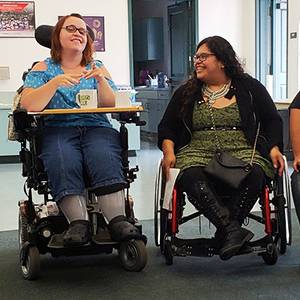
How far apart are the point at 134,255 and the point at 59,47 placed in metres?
0.99

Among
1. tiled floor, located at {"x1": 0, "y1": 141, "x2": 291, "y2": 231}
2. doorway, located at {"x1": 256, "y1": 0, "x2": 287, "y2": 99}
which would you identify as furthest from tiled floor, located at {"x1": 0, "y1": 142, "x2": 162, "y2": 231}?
doorway, located at {"x1": 256, "y1": 0, "x2": 287, "y2": 99}

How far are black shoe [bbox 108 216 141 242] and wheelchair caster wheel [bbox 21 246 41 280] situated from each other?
306mm

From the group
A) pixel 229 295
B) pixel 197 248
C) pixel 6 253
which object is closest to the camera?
pixel 229 295

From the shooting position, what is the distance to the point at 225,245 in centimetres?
212

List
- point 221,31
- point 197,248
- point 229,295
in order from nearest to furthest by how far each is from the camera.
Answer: point 229,295 → point 197,248 → point 221,31

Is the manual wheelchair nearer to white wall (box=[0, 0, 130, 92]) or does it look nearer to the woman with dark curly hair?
the woman with dark curly hair

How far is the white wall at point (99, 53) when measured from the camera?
6.18 meters

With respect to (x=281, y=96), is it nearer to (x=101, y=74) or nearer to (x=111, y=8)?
(x=111, y=8)

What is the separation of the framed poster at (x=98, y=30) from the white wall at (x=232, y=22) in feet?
4.38

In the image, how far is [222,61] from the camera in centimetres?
247

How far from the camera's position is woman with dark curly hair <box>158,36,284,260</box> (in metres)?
2.21

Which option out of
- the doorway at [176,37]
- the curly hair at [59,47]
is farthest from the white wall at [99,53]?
the curly hair at [59,47]

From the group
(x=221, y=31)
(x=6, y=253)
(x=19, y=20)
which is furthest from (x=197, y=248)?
(x=221, y=31)

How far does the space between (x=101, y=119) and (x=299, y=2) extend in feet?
15.0
